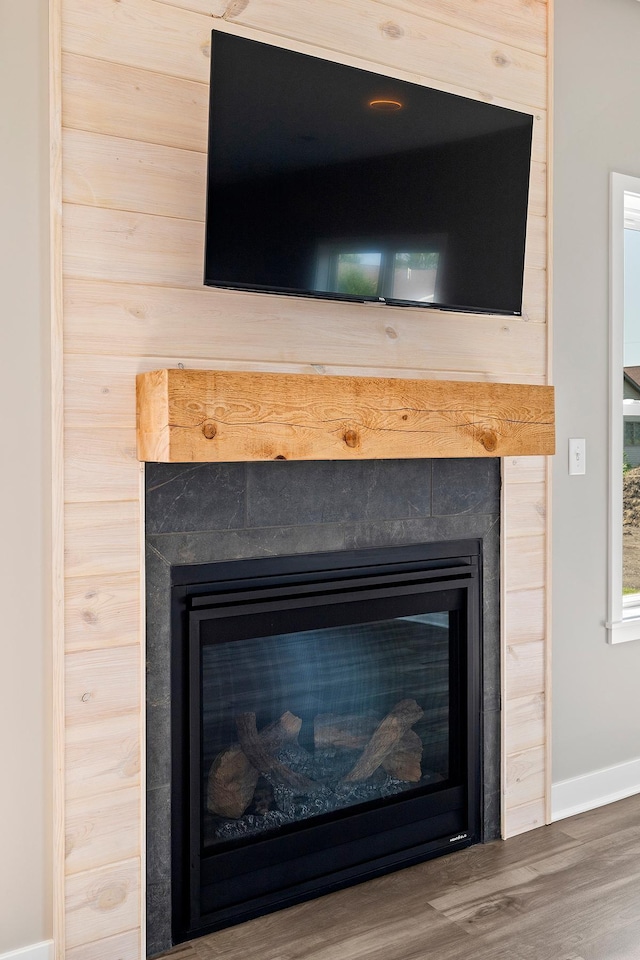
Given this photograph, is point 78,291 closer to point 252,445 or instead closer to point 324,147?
point 252,445

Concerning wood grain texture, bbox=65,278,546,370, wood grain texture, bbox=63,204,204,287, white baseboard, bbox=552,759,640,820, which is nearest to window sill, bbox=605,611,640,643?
white baseboard, bbox=552,759,640,820

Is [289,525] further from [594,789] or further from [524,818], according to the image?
[594,789]

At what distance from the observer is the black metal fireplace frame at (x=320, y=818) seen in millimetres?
1973

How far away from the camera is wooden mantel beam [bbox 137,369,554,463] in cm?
171

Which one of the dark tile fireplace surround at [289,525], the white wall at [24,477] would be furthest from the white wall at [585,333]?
the white wall at [24,477]

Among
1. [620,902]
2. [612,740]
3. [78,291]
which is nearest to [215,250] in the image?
[78,291]

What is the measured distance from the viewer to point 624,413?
9.57ft

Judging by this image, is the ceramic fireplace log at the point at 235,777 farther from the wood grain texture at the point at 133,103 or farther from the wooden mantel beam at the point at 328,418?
the wood grain texture at the point at 133,103

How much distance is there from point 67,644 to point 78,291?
0.78m

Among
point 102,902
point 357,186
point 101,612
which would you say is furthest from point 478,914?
point 357,186

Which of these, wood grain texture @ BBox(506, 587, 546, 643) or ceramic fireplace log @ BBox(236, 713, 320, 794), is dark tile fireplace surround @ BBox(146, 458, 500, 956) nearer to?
wood grain texture @ BBox(506, 587, 546, 643)

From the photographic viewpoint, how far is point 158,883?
1.94 metres

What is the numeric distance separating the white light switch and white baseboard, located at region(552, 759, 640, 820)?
1025mm

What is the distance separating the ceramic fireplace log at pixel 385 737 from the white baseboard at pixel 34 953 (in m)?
0.88
